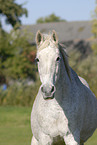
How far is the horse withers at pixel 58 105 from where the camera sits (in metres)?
5.25

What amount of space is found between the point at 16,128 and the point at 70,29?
6408 centimetres

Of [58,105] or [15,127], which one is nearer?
[58,105]

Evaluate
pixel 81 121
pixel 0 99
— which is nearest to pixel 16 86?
pixel 0 99

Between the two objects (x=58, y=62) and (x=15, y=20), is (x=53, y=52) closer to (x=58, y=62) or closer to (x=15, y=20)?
(x=58, y=62)

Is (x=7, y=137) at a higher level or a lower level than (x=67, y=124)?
lower

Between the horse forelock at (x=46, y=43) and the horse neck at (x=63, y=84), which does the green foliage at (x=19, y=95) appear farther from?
the horse forelock at (x=46, y=43)

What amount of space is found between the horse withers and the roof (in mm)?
68916

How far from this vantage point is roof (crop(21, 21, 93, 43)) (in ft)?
252

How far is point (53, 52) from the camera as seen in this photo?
17.2 feet

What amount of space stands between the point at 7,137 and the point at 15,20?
1429 inches

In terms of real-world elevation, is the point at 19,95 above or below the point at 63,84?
below

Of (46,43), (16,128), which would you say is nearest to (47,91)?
(46,43)

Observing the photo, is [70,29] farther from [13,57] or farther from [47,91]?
[47,91]

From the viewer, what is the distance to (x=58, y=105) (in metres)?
5.75
